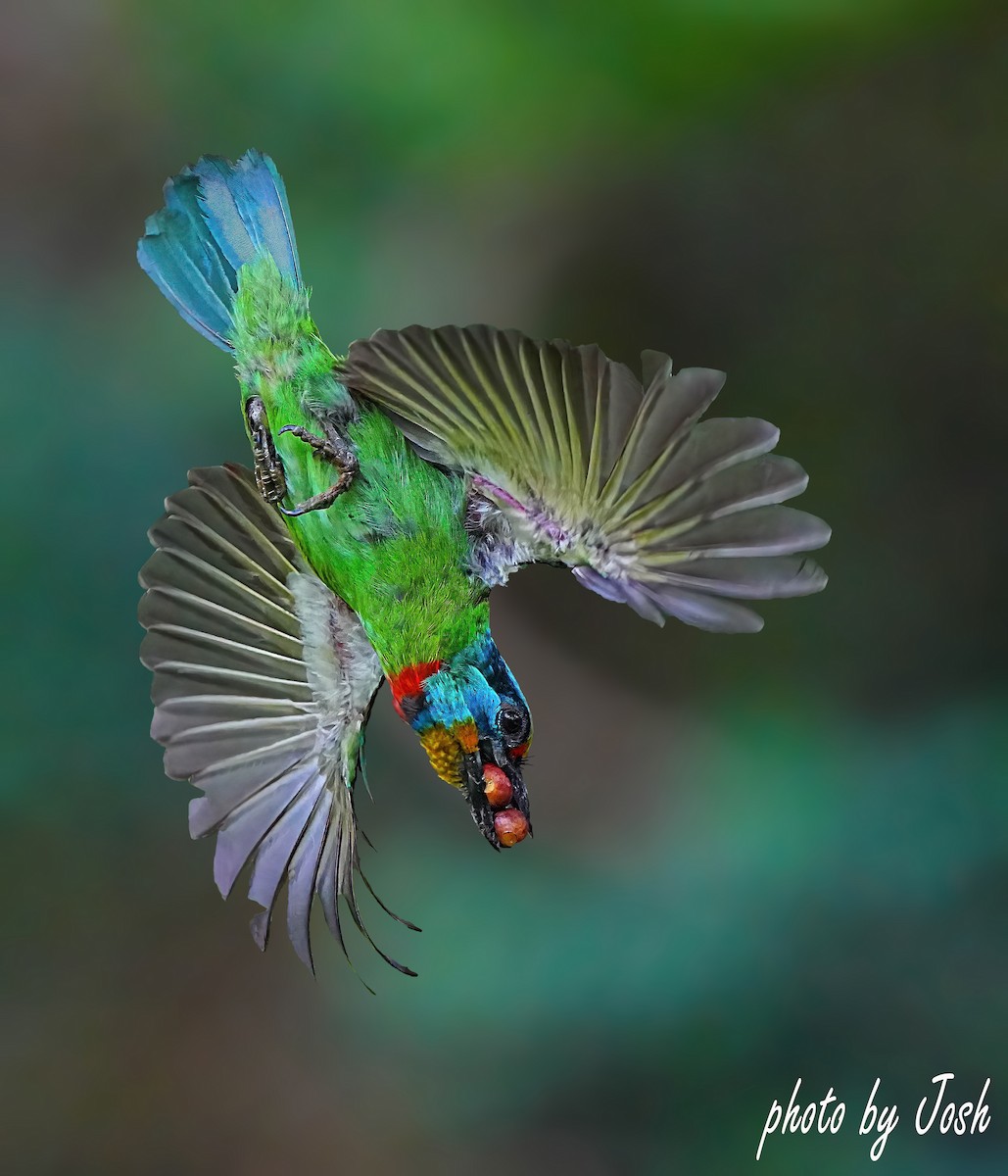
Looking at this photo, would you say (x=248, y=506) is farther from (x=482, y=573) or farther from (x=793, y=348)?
(x=793, y=348)

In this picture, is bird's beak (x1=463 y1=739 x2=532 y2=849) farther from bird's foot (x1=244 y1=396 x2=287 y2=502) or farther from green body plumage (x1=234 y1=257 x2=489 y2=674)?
bird's foot (x1=244 y1=396 x2=287 y2=502)

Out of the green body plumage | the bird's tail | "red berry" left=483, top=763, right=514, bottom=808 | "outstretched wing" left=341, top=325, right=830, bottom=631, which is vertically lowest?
"red berry" left=483, top=763, right=514, bottom=808

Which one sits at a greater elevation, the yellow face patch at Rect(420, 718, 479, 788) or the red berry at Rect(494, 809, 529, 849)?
the yellow face patch at Rect(420, 718, 479, 788)

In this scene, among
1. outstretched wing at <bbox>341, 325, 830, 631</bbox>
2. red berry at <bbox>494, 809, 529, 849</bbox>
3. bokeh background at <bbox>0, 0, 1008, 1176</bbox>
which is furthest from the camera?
bokeh background at <bbox>0, 0, 1008, 1176</bbox>

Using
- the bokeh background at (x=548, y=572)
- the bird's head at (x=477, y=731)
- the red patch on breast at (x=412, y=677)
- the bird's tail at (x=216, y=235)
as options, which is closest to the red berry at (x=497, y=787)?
the bird's head at (x=477, y=731)

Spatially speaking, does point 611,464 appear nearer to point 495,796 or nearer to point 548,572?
point 495,796

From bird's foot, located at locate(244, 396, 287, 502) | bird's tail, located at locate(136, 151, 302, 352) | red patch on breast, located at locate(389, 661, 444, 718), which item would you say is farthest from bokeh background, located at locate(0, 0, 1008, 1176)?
red patch on breast, located at locate(389, 661, 444, 718)
